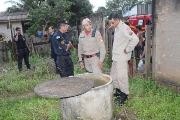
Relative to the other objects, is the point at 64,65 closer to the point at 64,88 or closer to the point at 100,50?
the point at 100,50

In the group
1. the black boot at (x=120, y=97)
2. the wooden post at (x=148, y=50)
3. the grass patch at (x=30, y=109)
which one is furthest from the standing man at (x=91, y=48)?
the wooden post at (x=148, y=50)

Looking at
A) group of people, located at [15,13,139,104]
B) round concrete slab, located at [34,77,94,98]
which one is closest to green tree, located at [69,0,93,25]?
group of people, located at [15,13,139,104]

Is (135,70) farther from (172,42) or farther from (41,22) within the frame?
Result: (41,22)

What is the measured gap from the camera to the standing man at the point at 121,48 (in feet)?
20.1

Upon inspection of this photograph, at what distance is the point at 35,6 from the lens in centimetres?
2203

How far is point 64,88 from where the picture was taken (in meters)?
5.36

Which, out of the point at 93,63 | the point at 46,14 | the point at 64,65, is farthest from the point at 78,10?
the point at 93,63

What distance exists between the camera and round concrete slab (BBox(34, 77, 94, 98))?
506 cm

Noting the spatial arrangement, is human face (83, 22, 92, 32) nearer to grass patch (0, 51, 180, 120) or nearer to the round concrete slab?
the round concrete slab

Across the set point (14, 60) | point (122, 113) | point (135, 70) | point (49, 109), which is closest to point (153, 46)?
point (135, 70)

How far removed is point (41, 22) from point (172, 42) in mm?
14978

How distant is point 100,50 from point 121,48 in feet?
2.33

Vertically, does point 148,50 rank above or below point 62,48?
below

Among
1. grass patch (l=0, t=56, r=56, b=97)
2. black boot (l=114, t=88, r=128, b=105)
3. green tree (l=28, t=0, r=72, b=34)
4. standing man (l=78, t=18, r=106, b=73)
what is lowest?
grass patch (l=0, t=56, r=56, b=97)
